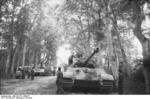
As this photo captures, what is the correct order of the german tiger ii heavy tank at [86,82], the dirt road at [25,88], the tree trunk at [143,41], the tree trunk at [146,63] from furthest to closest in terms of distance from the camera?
the german tiger ii heavy tank at [86,82], the tree trunk at [143,41], the tree trunk at [146,63], the dirt road at [25,88]

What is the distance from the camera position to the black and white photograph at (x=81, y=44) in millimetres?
5859

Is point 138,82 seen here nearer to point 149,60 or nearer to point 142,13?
point 149,60

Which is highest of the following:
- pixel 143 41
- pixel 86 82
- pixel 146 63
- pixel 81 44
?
pixel 81 44

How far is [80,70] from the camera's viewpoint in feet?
21.1

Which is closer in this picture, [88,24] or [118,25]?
[118,25]

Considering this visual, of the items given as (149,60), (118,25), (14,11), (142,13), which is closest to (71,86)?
(149,60)

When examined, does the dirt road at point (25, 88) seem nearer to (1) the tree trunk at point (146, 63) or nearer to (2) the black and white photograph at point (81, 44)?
(2) the black and white photograph at point (81, 44)

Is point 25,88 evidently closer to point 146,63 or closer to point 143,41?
point 146,63

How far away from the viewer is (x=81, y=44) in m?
14.2

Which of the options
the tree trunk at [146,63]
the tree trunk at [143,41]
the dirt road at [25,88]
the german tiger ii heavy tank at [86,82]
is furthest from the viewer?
the german tiger ii heavy tank at [86,82]

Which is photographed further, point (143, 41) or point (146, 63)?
point (143, 41)

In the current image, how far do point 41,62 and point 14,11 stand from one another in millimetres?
3062

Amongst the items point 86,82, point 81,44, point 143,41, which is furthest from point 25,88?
point 81,44

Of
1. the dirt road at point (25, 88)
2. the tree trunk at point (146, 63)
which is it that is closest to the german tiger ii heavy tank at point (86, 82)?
the dirt road at point (25, 88)
